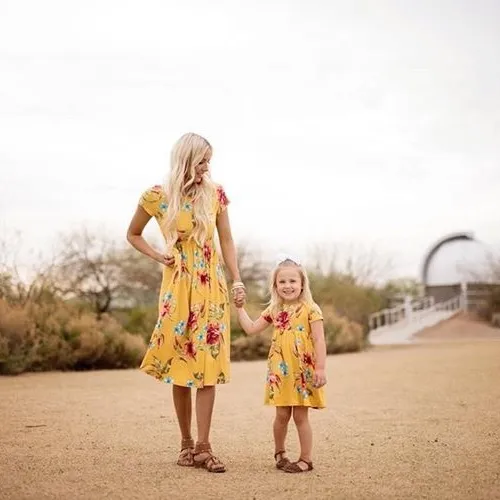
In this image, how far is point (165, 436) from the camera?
6.09 meters

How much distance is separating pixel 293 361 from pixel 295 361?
1 centimetres

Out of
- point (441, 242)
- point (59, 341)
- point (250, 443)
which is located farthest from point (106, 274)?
point (441, 242)

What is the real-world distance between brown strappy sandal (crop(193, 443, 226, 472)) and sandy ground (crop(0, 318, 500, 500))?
0.23 feet

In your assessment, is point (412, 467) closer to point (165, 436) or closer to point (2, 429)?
point (165, 436)

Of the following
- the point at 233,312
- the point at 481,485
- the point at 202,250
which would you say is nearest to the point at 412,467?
the point at 481,485

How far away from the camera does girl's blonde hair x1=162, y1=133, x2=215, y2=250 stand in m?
4.88

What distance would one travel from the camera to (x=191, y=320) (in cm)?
484

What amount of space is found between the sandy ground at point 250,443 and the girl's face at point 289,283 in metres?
1.09

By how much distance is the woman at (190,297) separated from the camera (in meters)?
4.79

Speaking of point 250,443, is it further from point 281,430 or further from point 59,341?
point 59,341

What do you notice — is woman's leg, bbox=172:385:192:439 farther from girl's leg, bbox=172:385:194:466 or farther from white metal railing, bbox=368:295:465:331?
white metal railing, bbox=368:295:465:331

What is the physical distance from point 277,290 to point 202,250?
1.82ft

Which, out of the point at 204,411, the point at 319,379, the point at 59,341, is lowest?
the point at 204,411

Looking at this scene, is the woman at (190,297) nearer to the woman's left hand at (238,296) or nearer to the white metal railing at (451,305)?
the woman's left hand at (238,296)
